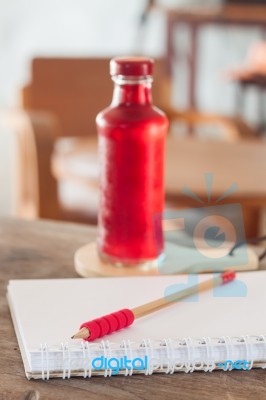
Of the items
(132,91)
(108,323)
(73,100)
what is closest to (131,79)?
(132,91)

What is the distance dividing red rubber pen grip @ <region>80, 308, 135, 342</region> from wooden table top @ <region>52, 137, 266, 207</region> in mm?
1132

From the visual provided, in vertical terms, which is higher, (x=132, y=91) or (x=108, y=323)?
(x=132, y=91)

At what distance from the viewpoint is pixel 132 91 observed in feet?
3.21

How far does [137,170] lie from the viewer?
978mm

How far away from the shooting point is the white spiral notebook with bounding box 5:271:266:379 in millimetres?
712

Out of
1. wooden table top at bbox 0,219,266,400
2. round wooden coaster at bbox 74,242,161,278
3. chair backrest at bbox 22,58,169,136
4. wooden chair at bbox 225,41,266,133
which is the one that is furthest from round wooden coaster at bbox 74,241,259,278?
wooden chair at bbox 225,41,266,133

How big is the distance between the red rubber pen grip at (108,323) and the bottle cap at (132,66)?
316mm

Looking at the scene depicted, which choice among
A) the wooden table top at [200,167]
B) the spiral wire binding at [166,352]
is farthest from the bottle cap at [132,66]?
the wooden table top at [200,167]

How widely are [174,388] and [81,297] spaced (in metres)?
0.19

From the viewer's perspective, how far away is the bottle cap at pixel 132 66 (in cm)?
95

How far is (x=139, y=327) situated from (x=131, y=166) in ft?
0.85

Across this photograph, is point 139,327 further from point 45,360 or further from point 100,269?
point 100,269

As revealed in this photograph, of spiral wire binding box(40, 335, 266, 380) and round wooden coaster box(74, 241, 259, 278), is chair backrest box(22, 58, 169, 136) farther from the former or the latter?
spiral wire binding box(40, 335, 266, 380)

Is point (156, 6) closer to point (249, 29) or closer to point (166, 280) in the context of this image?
point (249, 29)
